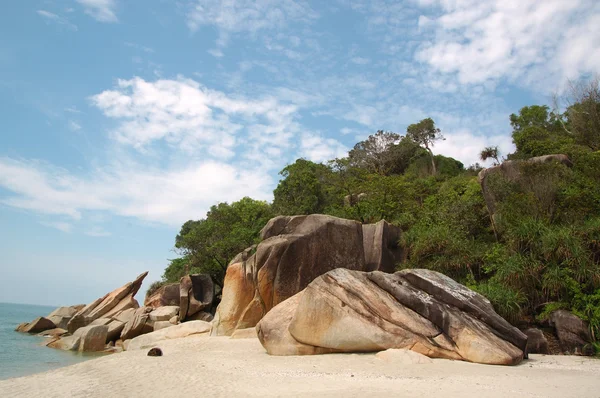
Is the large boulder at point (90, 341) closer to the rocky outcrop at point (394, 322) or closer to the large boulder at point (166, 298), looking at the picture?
the large boulder at point (166, 298)

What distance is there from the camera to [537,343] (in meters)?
14.2

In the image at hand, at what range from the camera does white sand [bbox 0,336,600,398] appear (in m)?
8.04

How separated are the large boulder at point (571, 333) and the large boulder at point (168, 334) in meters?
14.9

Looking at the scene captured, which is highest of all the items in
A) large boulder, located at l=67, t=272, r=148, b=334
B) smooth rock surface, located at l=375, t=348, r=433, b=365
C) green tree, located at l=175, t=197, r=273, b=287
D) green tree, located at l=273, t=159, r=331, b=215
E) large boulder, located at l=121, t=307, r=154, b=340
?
green tree, located at l=273, t=159, r=331, b=215

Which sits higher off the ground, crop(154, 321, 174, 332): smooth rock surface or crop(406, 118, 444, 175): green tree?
crop(406, 118, 444, 175): green tree

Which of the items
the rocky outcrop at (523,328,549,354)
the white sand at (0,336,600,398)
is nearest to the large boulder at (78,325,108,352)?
the white sand at (0,336,600,398)

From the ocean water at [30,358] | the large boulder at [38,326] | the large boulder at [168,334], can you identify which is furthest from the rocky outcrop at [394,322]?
the large boulder at [38,326]

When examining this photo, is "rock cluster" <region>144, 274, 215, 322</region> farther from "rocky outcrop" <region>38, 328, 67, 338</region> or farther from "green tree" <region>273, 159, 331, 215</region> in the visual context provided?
"green tree" <region>273, 159, 331, 215</region>

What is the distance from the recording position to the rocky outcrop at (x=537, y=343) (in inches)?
553

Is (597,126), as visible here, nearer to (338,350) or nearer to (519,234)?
(519,234)

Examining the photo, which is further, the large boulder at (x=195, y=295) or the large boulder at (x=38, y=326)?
the large boulder at (x=38, y=326)

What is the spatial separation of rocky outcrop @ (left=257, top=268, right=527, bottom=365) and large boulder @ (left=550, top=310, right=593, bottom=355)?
119 inches

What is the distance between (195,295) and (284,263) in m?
13.8

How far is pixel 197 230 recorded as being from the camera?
36156 millimetres
